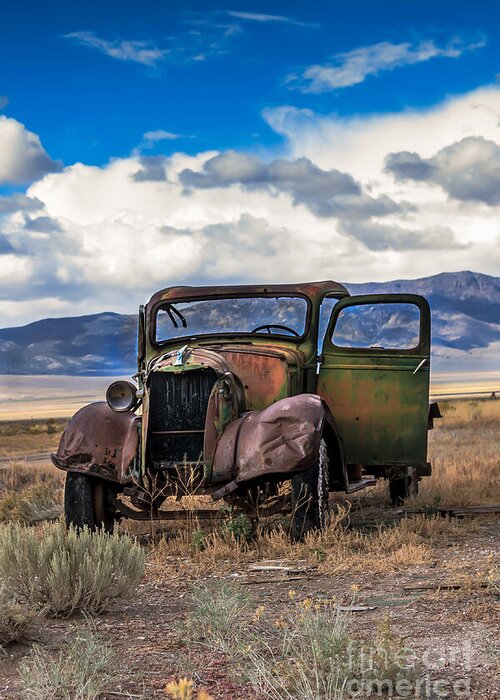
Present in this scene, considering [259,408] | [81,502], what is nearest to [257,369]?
[259,408]

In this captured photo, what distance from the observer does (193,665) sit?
491 centimetres

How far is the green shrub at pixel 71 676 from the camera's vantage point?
14.2 ft

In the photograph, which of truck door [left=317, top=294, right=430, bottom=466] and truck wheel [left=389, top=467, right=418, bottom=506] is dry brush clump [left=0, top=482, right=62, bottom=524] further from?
truck wheel [left=389, top=467, right=418, bottom=506]

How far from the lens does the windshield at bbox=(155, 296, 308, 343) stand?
10.3 m

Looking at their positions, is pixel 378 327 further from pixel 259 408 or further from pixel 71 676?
pixel 71 676

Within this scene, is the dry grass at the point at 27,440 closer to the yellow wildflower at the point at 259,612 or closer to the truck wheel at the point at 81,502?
the truck wheel at the point at 81,502

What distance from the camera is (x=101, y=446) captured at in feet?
29.7

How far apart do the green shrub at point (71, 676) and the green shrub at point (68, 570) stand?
3.81 ft

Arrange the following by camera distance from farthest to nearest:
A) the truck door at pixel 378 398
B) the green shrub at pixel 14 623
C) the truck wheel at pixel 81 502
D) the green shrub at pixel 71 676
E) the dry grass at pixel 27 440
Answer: the dry grass at pixel 27 440 → the truck door at pixel 378 398 → the truck wheel at pixel 81 502 → the green shrub at pixel 14 623 → the green shrub at pixel 71 676

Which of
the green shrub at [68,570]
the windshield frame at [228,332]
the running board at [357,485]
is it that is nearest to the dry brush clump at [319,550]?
the running board at [357,485]

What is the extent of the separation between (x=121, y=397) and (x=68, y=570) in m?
3.00

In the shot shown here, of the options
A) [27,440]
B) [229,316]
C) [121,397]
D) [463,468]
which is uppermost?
[229,316]

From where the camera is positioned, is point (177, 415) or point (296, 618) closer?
point (296, 618)

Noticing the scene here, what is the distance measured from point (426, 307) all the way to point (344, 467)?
6.62ft
